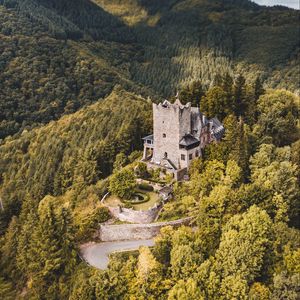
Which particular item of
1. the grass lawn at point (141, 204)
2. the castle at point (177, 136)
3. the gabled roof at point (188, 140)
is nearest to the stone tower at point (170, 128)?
the castle at point (177, 136)

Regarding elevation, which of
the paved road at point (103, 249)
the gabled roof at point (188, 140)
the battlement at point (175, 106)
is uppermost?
the battlement at point (175, 106)

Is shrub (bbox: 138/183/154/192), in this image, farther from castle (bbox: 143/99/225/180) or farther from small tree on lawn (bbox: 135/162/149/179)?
castle (bbox: 143/99/225/180)

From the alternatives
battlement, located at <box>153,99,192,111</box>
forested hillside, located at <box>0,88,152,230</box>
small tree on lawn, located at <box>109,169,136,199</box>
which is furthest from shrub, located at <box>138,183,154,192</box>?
forested hillside, located at <box>0,88,152,230</box>

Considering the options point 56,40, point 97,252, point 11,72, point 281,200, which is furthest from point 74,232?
point 56,40

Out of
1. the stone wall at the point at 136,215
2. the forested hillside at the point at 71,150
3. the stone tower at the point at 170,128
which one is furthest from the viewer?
the forested hillside at the point at 71,150

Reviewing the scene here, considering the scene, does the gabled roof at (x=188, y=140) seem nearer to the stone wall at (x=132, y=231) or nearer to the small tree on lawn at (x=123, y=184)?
the small tree on lawn at (x=123, y=184)

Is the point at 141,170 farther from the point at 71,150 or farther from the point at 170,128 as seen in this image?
the point at 71,150

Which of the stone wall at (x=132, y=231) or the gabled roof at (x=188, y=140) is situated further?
the gabled roof at (x=188, y=140)
